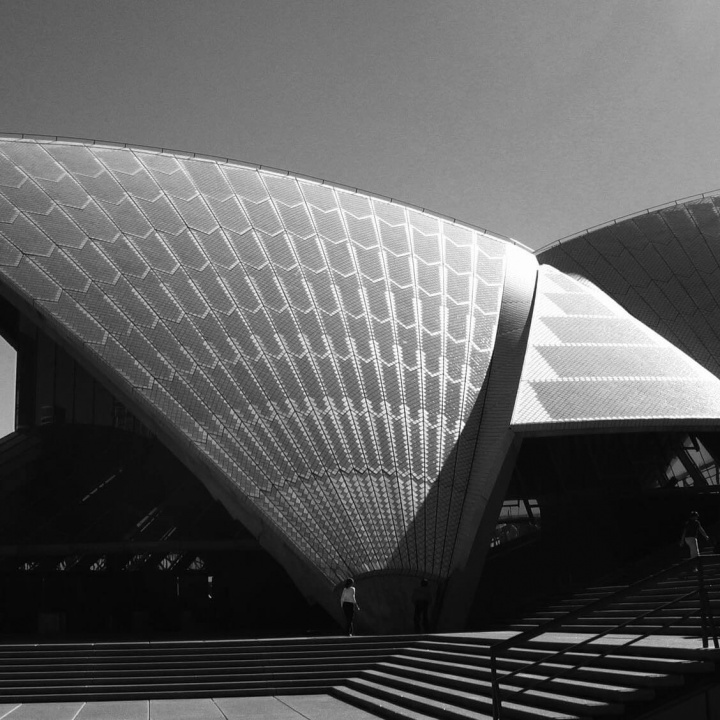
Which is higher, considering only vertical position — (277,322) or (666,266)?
(666,266)

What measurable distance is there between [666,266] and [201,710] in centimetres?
2244

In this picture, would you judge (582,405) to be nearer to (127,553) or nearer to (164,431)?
Answer: (164,431)

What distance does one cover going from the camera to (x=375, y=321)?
23.8m

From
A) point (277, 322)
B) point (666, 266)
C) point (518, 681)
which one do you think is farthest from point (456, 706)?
point (666, 266)

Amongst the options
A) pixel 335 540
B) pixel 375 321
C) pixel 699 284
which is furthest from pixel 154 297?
pixel 699 284

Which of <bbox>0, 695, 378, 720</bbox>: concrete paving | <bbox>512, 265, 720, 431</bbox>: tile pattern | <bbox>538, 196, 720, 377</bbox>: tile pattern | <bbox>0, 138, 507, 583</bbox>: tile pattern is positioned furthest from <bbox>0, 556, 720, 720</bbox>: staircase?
<bbox>538, 196, 720, 377</bbox>: tile pattern

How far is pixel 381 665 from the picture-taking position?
→ 15.6 meters

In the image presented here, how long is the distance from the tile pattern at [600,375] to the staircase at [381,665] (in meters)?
3.88

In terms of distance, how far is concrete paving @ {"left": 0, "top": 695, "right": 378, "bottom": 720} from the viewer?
12508mm

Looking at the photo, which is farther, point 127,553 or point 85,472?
point 85,472

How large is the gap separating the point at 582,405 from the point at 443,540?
168 inches

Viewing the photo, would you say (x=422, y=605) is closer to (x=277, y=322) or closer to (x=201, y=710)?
(x=201, y=710)

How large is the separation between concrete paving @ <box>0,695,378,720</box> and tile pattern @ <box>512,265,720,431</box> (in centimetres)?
823

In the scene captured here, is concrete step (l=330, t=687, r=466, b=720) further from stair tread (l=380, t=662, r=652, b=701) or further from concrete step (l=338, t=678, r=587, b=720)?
stair tread (l=380, t=662, r=652, b=701)
